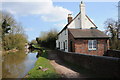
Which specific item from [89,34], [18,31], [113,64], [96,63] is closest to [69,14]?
[89,34]

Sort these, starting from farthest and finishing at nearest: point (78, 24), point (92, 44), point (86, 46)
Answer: point (78, 24) < point (92, 44) < point (86, 46)

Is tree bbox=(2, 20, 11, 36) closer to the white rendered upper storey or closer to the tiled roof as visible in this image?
the white rendered upper storey

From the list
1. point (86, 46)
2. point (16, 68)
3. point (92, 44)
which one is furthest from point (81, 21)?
point (16, 68)

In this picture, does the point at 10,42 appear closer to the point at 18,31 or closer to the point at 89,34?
the point at 18,31

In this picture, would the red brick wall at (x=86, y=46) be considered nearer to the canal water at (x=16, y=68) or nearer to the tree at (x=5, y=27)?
the canal water at (x=16, y=68)

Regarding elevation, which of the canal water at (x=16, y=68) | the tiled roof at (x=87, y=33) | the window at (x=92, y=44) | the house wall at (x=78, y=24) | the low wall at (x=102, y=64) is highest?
the house wall at (x=78, y=24)

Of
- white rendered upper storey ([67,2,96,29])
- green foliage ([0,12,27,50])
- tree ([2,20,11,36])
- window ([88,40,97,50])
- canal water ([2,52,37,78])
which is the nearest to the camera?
canal water ([2,52,37,78])

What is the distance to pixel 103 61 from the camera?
7.55 metres

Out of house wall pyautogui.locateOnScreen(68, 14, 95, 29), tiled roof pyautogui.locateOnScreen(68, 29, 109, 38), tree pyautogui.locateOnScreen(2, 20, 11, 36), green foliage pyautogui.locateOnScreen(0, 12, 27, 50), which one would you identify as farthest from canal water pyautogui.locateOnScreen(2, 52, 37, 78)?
green foliage pyautogui.locateOnScreen(0, 12, 27, 50)

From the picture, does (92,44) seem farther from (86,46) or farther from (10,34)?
(10,34)

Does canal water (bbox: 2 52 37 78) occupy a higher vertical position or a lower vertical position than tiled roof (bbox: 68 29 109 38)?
lower

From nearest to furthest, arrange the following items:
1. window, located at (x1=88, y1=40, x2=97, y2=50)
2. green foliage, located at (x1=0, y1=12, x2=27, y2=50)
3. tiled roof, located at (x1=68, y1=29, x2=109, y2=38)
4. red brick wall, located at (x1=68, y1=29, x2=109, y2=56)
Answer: red brick wall, located at (x1=68, y1=29, x2=109, y2=56)
window, located at (x1=88, y1=40, x2=97, y2=50)
tiled roof, located at (x1=68, y1=29, x2=109, y2=38)
green foliage, located at (x1=0, y1=12, x2=27, y2=50)

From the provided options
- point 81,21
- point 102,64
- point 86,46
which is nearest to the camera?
point 102,64

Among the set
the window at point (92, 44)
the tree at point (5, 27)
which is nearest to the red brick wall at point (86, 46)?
the window at point (92, 44)
